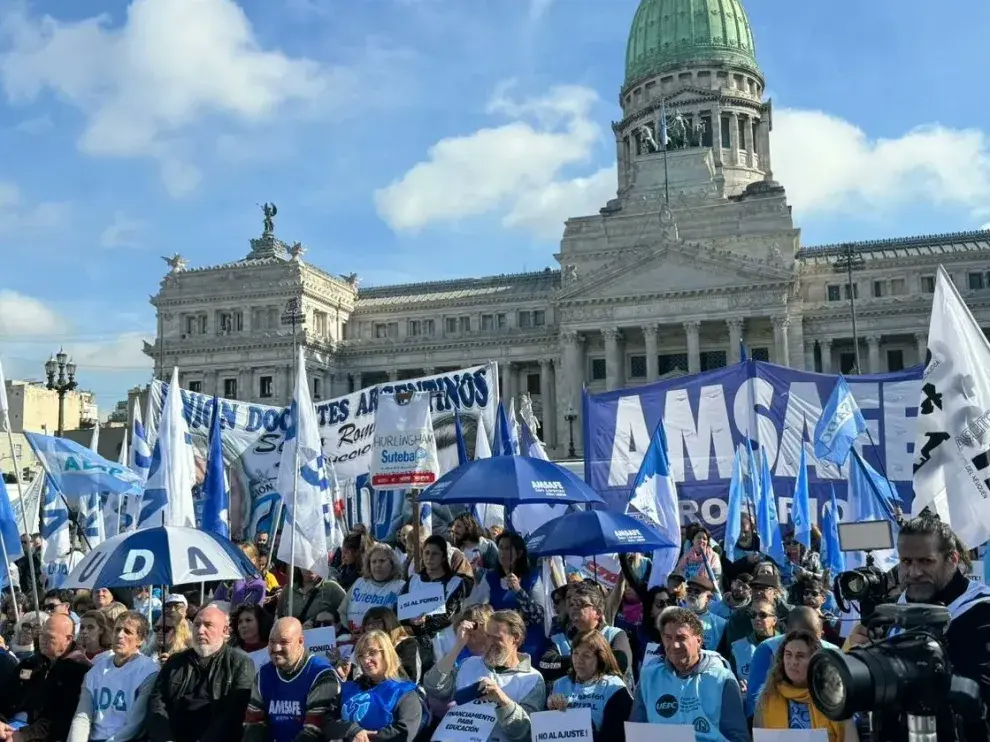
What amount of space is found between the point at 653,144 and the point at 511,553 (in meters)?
67.2

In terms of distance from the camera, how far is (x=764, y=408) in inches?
659

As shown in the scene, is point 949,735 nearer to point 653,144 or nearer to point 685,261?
point 685,261

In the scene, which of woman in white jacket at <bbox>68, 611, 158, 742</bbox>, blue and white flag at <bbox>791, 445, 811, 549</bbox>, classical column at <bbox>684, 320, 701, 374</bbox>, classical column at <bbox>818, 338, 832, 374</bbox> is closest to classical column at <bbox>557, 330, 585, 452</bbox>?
classical column at <bbox>684, 320, 701, 374</bbox>

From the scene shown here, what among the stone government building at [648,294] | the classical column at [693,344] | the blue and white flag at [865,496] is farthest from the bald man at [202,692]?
the classical column at [693,344]

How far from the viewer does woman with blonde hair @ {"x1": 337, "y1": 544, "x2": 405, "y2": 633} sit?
9.78m

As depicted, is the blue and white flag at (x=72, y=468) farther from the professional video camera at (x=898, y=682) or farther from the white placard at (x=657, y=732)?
the professional video camera at (x=898, y=682)

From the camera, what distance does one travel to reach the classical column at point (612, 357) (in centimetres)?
5888

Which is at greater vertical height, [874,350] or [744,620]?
[874,350]

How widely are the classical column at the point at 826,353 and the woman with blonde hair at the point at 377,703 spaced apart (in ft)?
181

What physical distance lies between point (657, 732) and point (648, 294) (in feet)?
174

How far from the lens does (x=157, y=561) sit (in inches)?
364

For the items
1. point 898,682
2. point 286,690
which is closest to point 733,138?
point 286,690

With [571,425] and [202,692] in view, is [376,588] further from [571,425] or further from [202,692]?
[571,425]

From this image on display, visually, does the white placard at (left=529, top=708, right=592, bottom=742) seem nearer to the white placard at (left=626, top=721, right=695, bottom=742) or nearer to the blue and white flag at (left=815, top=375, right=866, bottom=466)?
the white placard at (left=626, top=721, right=695, bottom=742)
